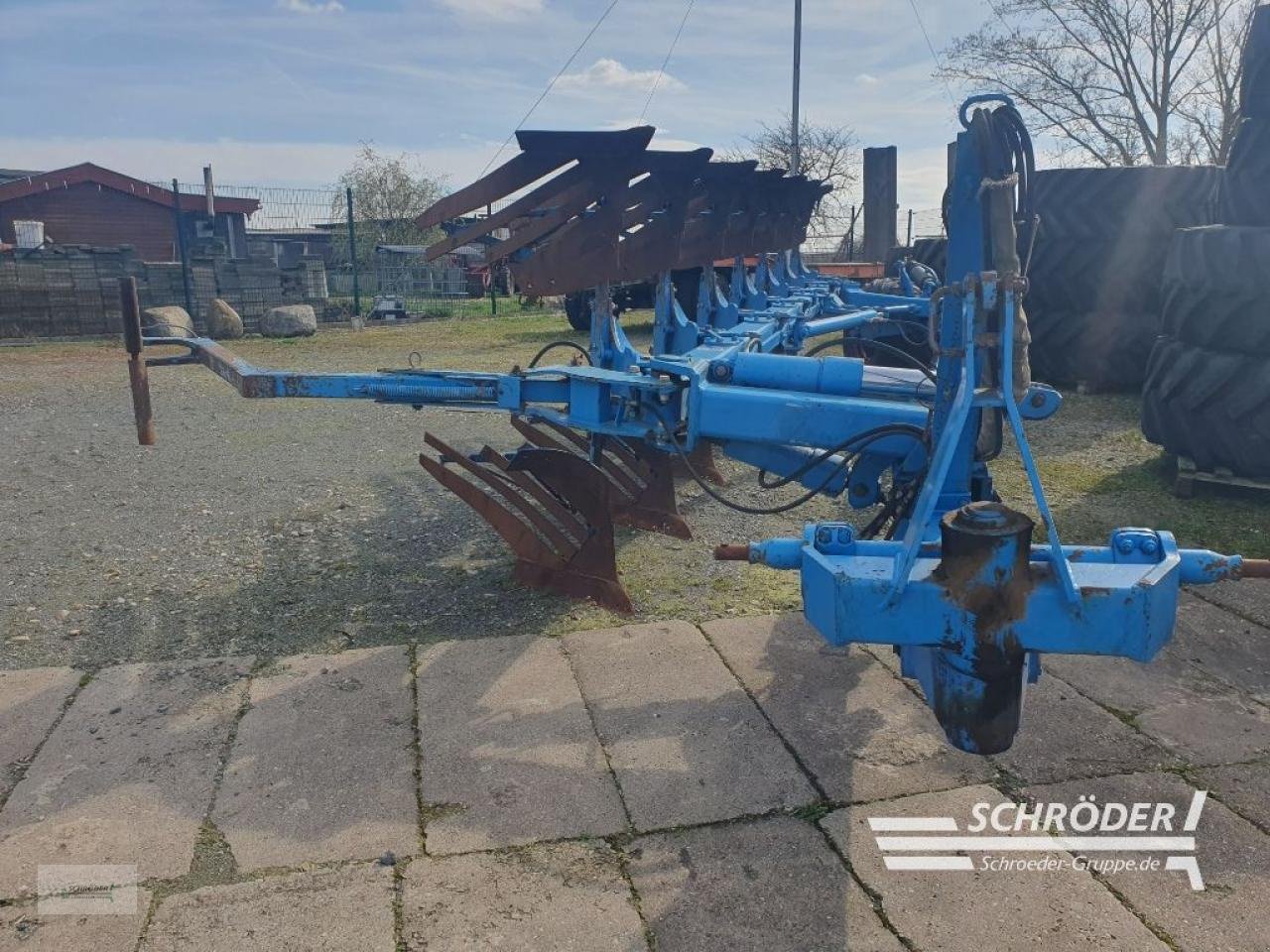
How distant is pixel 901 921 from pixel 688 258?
4.25m

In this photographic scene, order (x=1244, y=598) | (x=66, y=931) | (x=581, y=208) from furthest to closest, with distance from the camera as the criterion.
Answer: (x=1244, y=598) → (x=581, y=208) → (x=66, y=931)

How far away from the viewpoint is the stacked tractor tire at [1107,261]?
7.64 meters

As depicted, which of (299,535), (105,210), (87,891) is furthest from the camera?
(105,210)

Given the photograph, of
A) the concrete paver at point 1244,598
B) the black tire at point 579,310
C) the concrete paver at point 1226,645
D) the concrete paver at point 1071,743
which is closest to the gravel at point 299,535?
the concrete paver at point 1244,598

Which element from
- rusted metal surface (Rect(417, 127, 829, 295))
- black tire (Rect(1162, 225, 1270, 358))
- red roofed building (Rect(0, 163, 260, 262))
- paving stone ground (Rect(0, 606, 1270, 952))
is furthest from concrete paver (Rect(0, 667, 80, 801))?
red roofed building (Rect(0, 163, 260, 262))

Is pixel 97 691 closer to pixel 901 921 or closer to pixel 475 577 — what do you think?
pixel 475 577

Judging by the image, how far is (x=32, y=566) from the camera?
4.23 metres

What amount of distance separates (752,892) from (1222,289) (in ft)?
14.3

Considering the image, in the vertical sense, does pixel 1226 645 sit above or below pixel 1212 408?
below

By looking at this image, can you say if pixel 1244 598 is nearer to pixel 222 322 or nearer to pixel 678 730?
pixel 678 730

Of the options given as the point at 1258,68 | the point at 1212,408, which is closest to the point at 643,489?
the point at 1212,408

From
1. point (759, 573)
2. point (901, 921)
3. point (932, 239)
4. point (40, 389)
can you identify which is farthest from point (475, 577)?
point (932, 239)

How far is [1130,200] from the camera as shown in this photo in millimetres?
7750

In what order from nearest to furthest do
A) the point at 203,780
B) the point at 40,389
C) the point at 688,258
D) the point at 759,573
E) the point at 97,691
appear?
the point at 203,780 → the point at 97,691 → the point at 759,573 → the point at 688,258 → the point at 40,389
